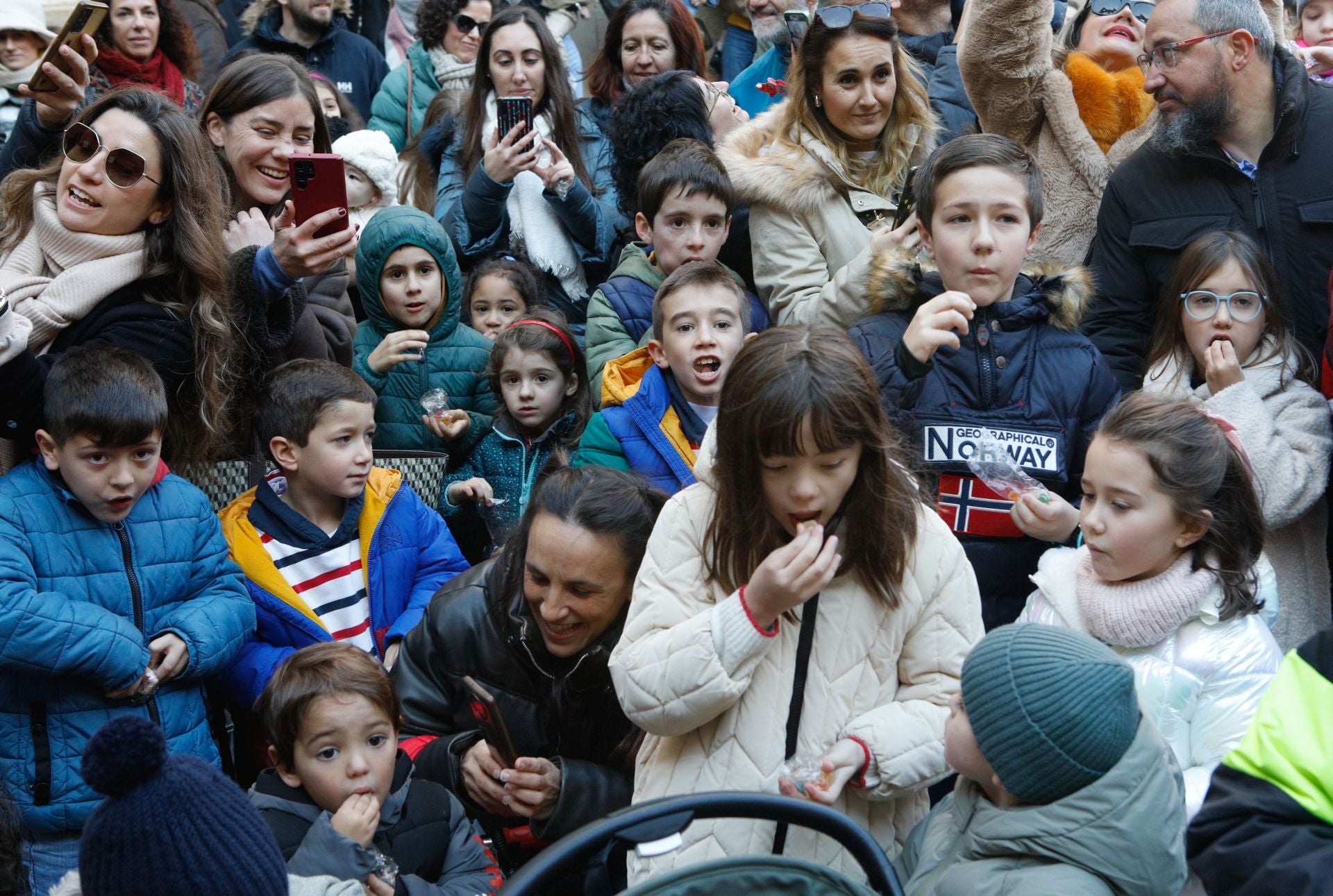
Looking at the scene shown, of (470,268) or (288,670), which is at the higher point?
(470,268)

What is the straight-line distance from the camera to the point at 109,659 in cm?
320

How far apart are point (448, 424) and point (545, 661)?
5.96 feet

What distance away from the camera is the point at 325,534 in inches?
153

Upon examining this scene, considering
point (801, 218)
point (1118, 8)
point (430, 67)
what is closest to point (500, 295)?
point (801, 218)

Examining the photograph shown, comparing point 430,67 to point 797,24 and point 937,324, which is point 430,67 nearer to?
point 797,24

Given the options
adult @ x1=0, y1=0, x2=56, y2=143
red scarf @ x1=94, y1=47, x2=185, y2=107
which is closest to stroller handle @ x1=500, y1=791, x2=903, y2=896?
red scarf @ x1=94, y1=47, x2=185, y2=107

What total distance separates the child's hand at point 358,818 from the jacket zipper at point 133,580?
0.83 meters

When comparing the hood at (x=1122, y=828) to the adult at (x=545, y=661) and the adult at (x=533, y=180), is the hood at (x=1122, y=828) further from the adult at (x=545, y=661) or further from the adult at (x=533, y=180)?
the adult at (x=533, y=180)

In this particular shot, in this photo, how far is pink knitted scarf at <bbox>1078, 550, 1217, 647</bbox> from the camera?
288cm

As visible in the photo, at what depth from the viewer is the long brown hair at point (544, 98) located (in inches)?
219

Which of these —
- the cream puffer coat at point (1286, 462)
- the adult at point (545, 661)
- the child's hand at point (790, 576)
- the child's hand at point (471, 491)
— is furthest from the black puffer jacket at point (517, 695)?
the cream puffer coat at point (1286, 462)

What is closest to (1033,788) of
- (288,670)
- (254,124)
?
(288,670)

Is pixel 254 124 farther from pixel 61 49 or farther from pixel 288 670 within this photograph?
pixel 288 670

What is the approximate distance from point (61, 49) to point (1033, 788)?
355 cm
